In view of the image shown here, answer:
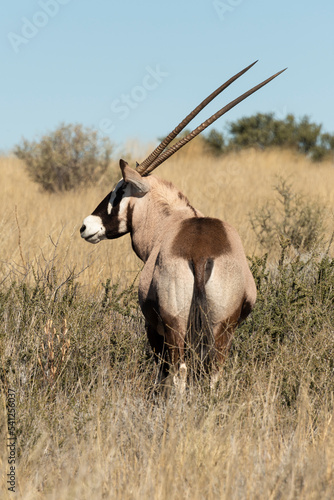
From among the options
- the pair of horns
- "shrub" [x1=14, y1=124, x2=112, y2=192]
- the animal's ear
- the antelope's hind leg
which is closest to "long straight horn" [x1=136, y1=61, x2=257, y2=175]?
the pair of horns

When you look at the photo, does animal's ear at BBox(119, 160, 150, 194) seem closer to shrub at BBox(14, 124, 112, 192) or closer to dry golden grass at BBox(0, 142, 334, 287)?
dry golden grass at BBox(0, 142, 334, 287)

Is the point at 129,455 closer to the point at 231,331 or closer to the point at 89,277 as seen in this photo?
the point at 231,331

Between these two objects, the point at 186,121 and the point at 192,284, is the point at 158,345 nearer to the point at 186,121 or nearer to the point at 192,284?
the point at 192,284

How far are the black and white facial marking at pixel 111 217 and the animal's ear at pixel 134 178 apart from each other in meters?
0.12

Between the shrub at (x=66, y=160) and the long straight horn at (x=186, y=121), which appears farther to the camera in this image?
the shrub at (x=66, y=160)

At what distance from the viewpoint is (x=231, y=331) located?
3.54 m

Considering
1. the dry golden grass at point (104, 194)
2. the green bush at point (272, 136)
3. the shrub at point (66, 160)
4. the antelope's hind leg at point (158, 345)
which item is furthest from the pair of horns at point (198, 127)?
the green bush at point (272, 136)

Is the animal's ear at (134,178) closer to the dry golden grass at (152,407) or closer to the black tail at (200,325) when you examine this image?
the dry golden grass at (152,407)

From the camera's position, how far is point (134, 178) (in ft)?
13.7

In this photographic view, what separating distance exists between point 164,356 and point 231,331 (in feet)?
2.00

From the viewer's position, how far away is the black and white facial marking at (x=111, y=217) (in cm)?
440

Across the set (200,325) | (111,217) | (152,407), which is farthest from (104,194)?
(200,325)

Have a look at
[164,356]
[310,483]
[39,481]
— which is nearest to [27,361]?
[164,356]

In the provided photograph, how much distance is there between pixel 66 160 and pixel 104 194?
1863 millimetres
